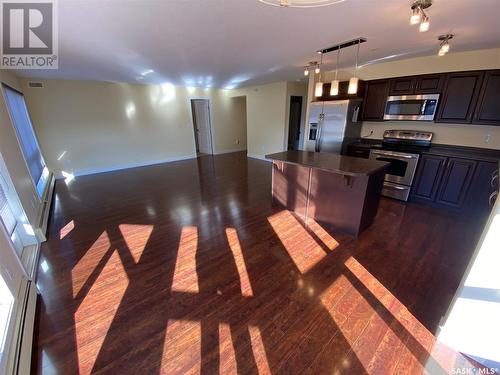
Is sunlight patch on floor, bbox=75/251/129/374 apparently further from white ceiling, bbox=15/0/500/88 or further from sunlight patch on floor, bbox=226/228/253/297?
white ceiling, bbox=15/0/500/88

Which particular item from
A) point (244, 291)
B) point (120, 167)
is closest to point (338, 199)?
point (244, 291)

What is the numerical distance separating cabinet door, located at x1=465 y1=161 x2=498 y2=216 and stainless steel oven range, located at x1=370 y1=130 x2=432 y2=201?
0.73m

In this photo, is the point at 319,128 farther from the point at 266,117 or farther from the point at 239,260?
the point at 239,260

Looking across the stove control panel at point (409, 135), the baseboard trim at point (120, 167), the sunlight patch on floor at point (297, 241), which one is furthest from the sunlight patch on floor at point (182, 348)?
the baseboard trim at point (120, 167)

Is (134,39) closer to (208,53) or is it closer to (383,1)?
(208,53)

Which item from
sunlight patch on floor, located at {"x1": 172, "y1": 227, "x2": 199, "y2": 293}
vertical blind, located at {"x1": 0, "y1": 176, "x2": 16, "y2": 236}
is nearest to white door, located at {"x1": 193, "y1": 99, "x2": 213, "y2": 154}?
Answer: sunlight patch on floor, located at {"x1": 172, "y1": 227, "x2": 199, "y2": 293}


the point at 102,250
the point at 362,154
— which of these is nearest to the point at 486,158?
the point at 362,154

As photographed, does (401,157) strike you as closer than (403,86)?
Yes

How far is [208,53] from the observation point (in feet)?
10.4

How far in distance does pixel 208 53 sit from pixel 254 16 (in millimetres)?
1394

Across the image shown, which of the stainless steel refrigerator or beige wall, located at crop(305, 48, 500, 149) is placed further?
the stainless steel refrigerator

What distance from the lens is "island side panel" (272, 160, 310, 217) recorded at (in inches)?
126

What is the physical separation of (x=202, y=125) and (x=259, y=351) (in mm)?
7866

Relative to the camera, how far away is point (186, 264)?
2.27 metres
